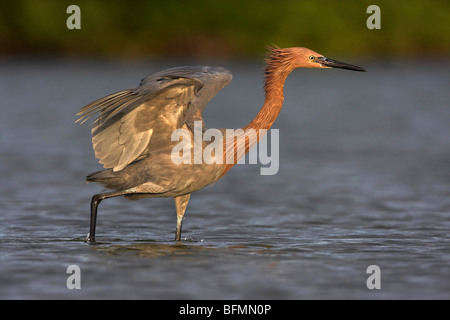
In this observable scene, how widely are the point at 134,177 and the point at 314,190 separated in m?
4.92

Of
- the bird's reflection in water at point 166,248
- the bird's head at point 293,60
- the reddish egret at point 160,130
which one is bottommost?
the bird's reflection in water at point 166,248

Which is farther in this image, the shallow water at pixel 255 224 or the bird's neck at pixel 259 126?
the bird's neck at pixel 259 126

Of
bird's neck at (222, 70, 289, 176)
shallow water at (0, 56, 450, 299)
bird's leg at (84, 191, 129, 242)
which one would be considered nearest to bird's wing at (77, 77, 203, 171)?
bird's leg at (84, 191, 129, 242)

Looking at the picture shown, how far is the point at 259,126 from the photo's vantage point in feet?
33.3

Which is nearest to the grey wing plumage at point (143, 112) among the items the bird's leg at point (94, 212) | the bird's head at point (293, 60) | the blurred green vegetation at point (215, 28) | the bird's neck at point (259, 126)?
the bird's leg at point (94, 212)

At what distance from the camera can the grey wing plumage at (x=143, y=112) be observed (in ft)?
30.4

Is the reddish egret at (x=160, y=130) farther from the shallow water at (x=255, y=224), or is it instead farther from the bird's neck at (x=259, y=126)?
the shallow water at (x=255, y=224)

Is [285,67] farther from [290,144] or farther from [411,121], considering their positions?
[411,121]

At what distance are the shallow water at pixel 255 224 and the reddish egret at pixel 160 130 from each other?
66cm

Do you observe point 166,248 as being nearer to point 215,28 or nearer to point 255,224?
point 255,224

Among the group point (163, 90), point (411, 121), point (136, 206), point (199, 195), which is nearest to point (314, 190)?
point (199, 195)

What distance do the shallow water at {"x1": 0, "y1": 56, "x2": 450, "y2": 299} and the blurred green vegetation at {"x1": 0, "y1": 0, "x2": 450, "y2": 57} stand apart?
3663cm

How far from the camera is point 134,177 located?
1009 centimetres

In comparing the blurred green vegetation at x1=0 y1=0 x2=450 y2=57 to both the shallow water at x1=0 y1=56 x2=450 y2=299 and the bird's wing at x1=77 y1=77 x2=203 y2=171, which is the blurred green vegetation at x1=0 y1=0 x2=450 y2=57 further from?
the bird's wing at x1=77 y1=77 x2=203 y2=171
